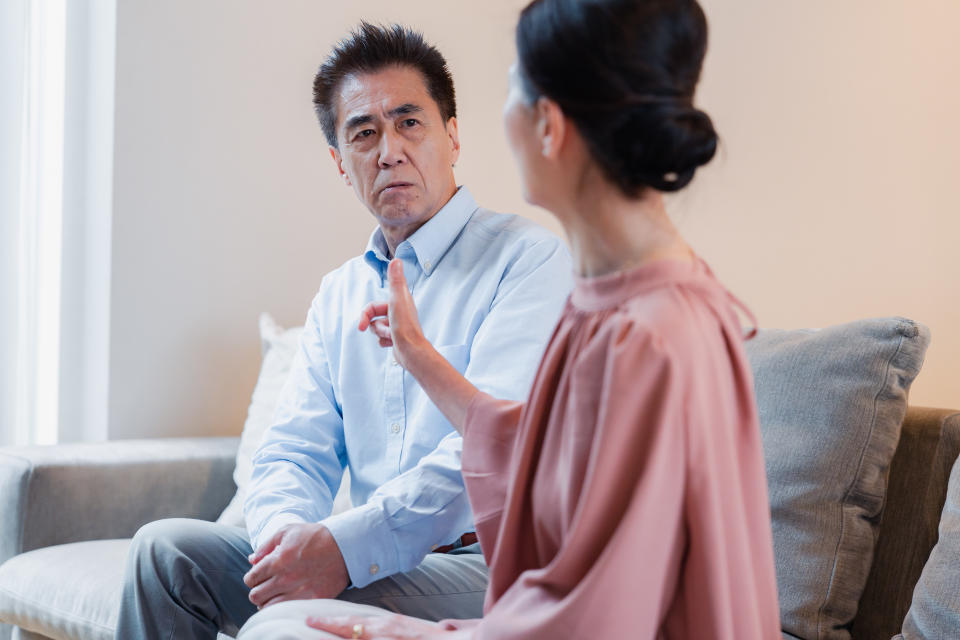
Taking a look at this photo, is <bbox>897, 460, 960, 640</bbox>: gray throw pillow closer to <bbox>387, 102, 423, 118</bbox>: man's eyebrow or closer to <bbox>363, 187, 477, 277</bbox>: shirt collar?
<bbox>363, 187, 477, 277</bbox>: shirt collar

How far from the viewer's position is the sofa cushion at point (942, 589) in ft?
3.92

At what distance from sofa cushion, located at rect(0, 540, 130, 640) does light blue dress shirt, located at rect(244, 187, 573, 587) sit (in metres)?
0.36

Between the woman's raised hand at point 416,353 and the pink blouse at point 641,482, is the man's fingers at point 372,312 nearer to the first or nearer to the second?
the woman's raised hand at point 416,353

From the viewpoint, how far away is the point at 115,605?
164cm

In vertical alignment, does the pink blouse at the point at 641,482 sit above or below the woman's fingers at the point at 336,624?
above

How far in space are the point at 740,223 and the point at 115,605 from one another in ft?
5.78

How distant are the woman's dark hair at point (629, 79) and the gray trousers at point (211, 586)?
2.45ft

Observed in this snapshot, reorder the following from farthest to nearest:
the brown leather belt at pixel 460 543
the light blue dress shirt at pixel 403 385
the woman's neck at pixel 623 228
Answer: the brown leather belt at pixel 460 543
the light blue dress shirt at pixel 403 385
the woman's neck at pixel 623 228

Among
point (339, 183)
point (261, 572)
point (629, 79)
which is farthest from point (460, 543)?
point (339, 183)

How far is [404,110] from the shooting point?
167 centimetres

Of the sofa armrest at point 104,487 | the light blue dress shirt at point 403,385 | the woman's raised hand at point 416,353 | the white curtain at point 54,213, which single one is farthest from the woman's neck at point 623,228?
the white curtain at point 54,213

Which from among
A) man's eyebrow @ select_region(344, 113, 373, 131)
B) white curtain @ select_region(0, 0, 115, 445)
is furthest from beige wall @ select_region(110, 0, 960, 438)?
man's eyebrow @ select_region(344, 113, 373, 131)

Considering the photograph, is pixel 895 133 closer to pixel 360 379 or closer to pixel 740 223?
pixel 740 223

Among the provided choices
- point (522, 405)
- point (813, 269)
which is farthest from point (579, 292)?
point (813, 269)
